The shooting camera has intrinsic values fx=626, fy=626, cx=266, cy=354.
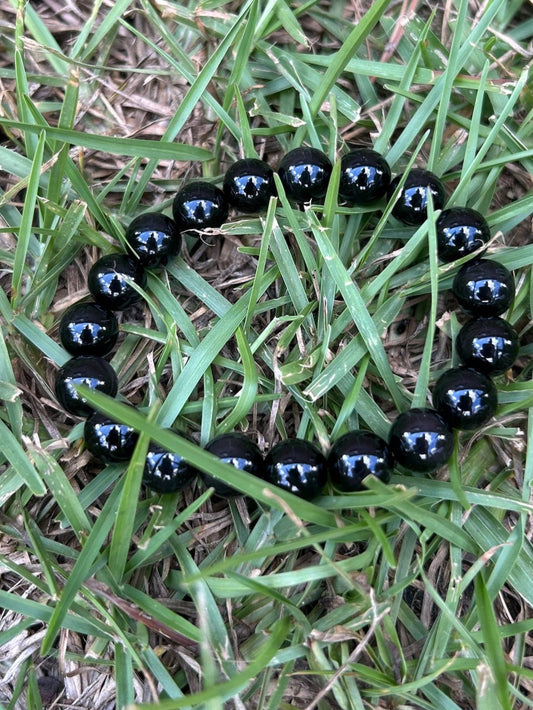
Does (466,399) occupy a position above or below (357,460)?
above

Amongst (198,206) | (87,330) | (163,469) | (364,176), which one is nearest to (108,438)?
(163,469)

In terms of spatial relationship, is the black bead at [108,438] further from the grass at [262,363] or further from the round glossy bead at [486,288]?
the round glossy bead at [486,288]

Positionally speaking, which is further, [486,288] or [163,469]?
[486,288]

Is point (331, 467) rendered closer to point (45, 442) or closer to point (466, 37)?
point (45, 442)

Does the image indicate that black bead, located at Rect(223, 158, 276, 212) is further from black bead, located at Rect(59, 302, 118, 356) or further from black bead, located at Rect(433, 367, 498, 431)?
black bead, located at Rect(433, 367, 498, 431)

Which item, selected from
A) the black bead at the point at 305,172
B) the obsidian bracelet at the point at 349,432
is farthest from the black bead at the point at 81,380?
the black bead at the point at 305,172

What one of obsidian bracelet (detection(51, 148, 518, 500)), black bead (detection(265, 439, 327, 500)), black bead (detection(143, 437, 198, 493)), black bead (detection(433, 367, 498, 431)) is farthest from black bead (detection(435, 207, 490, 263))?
black bead (detection(143, 437, 198, 493))

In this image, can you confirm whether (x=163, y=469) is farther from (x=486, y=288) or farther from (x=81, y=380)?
(x=486, y=288)
